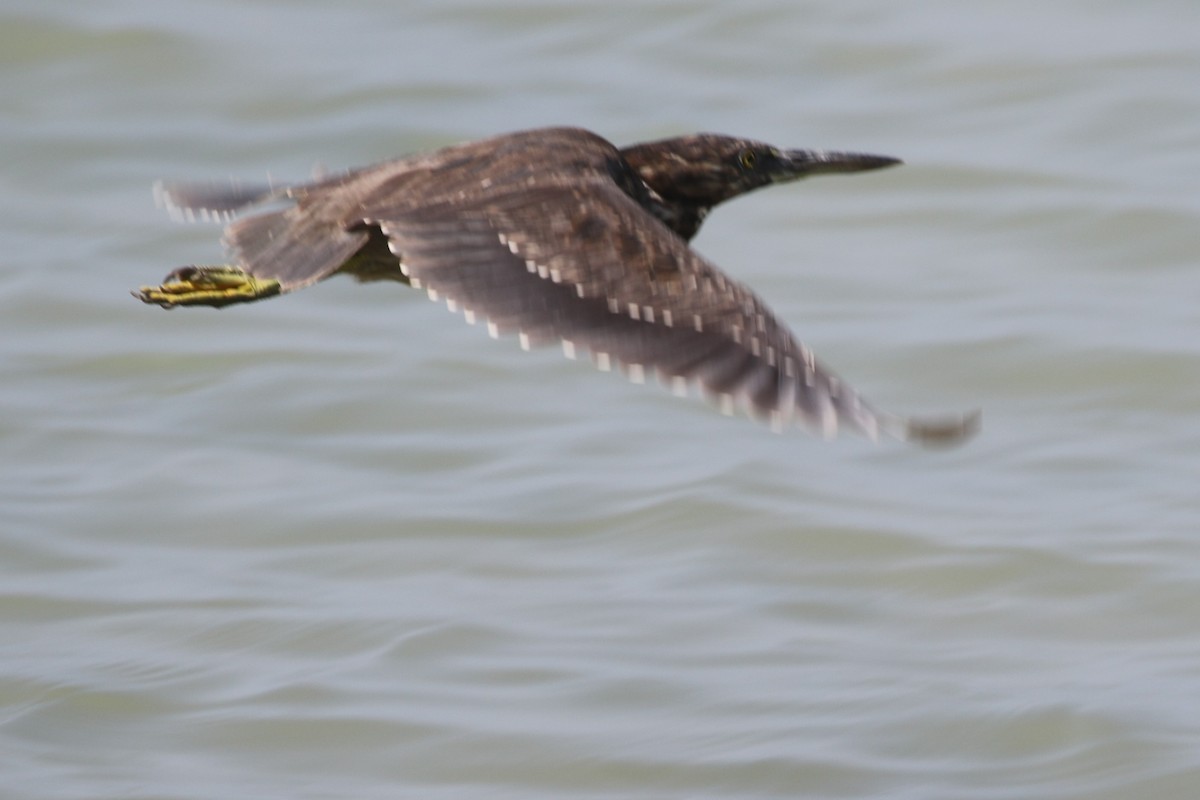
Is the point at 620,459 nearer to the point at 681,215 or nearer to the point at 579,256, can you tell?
the point at 681,215

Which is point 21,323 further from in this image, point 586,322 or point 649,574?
point 586,322

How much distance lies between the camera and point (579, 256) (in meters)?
5.15

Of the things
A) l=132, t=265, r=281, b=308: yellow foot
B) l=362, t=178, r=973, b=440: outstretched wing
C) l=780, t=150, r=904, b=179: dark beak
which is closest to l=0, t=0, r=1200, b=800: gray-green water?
l=132, t=265, r=281, b=308: yellow foot

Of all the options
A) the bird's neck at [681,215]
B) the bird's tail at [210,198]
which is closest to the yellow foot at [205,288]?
the bird's tail at [210,198]

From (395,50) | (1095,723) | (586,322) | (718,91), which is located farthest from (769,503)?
(395,50)

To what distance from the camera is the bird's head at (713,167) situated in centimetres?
620

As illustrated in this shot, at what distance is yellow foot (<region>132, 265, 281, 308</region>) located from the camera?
19.4 ft

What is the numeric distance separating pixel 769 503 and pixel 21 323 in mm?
3374

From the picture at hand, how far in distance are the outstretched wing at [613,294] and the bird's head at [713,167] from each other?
663mm

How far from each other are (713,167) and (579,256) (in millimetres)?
1150

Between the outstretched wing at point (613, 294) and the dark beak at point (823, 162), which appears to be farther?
the dark beak at point (823, 162)

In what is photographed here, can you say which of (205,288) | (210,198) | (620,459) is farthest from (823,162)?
(620,459)

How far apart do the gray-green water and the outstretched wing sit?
1.58 metres

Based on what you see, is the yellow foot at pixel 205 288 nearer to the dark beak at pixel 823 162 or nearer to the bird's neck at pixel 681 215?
the bird's neck at pixel 681 215
